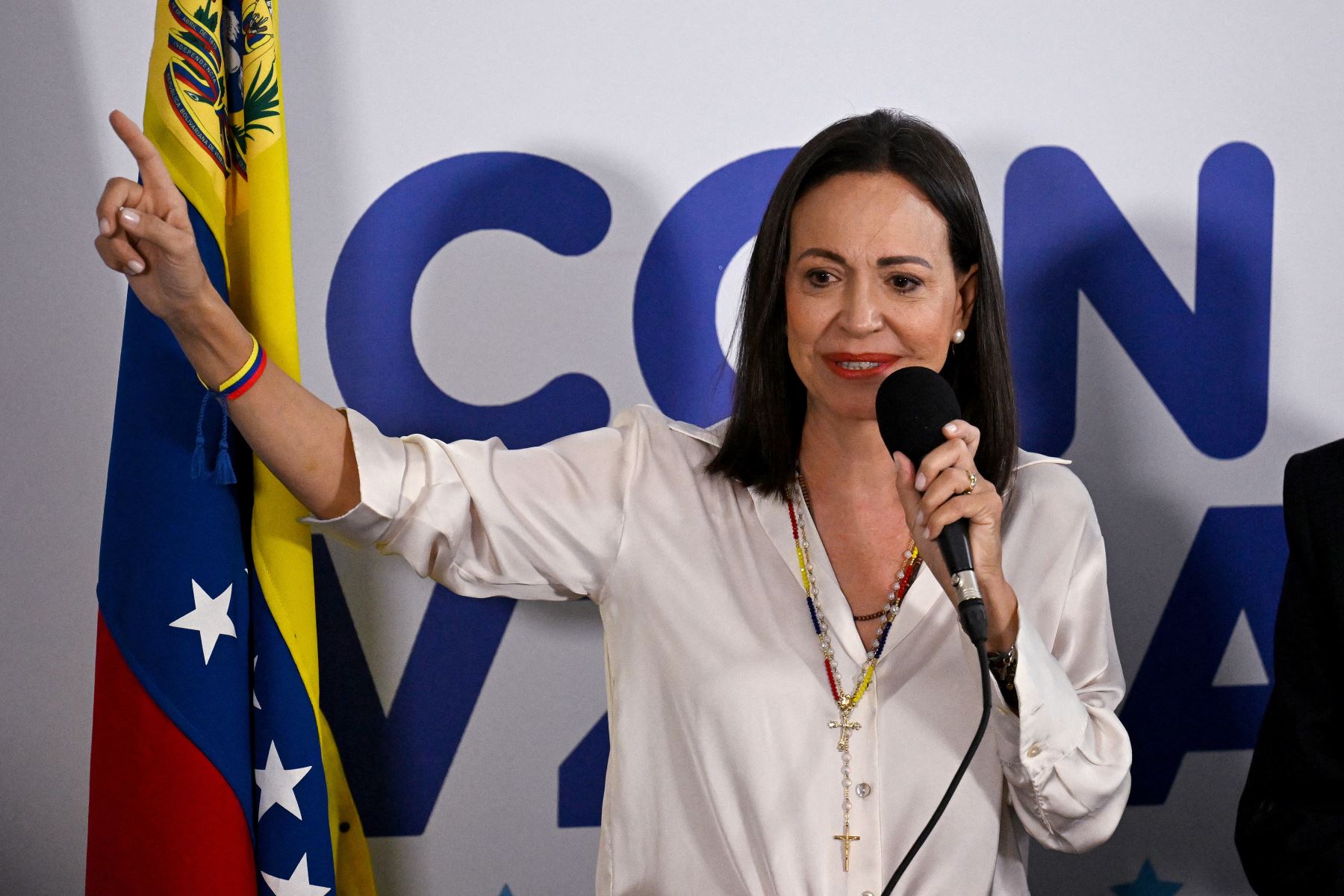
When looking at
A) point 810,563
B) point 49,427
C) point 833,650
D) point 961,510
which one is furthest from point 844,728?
point 49,427

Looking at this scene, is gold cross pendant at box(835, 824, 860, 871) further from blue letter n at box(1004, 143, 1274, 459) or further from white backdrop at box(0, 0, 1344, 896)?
blue letter n at box(1004, 143, 1274, 459)

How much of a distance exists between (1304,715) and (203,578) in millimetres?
1435

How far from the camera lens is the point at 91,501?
6.06 feet

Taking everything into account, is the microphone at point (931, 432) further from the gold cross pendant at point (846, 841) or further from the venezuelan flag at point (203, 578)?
the venezuelan flag at point (203, 578)

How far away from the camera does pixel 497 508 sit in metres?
1.55

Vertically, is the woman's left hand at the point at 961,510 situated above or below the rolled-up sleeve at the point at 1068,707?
above

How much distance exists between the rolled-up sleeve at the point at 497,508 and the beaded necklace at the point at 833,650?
25 cm

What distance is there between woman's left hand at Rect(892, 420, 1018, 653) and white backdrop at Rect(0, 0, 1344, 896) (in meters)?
0.77

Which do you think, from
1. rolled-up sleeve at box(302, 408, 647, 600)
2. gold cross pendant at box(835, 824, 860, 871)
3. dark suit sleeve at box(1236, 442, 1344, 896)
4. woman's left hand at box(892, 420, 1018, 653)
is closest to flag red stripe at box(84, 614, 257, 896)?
rolled-up sleeve at box(302, 408, 647, 600)

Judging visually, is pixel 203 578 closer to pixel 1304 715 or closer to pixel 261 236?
pixel 261 236

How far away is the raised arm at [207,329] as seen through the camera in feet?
4.04

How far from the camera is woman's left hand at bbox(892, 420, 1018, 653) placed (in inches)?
45.9

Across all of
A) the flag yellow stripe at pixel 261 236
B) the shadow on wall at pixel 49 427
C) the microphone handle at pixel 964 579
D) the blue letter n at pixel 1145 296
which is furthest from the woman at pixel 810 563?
the shadow on wall at pixel 49 427

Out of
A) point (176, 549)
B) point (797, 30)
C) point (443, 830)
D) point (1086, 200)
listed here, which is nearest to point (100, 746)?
point (176, 549)
